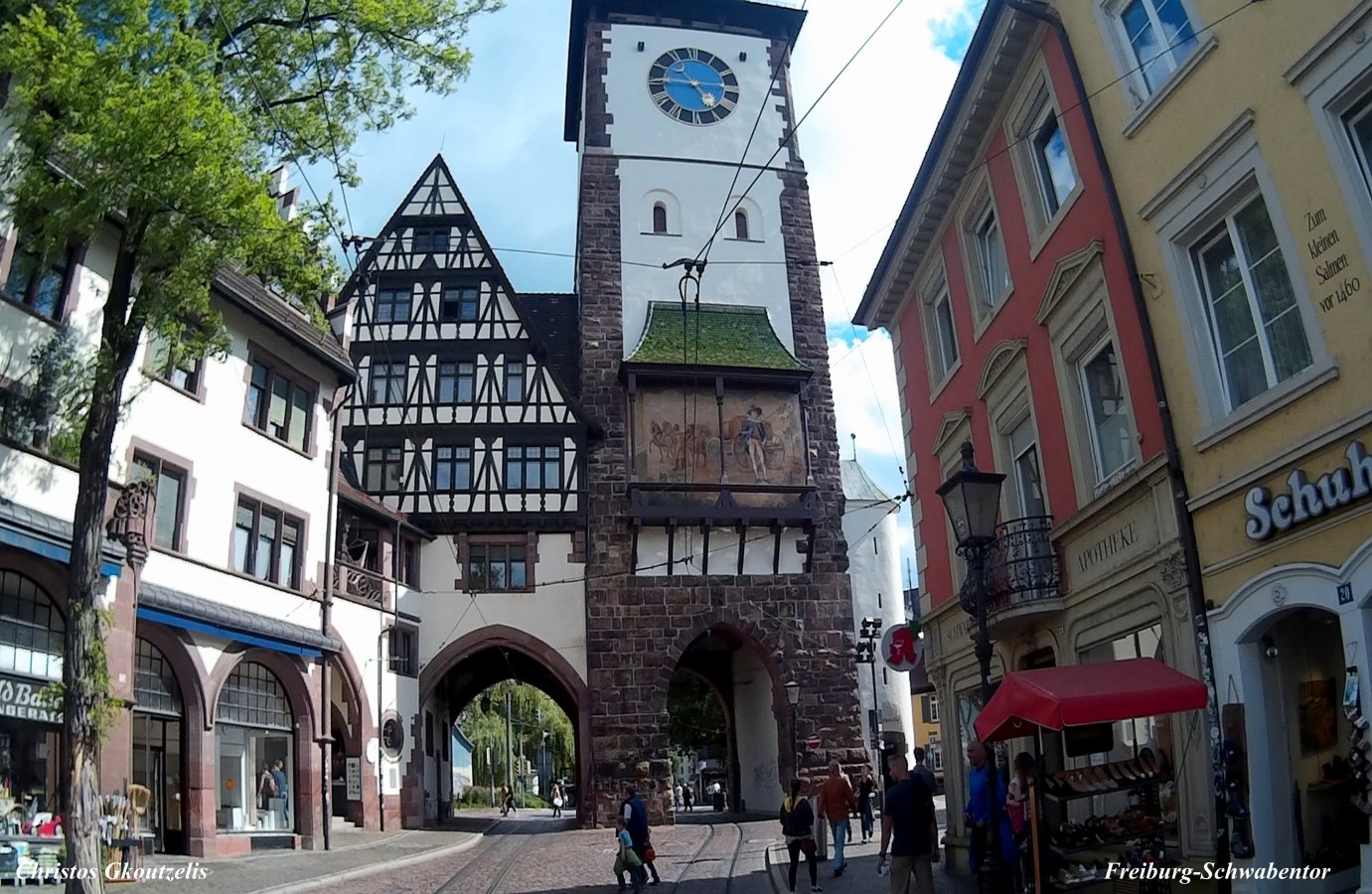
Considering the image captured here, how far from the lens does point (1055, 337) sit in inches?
474

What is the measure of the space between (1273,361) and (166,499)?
16341 millimetres

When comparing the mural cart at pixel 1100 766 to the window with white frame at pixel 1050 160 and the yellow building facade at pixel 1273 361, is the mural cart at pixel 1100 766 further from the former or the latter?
the window with white frame at pixel 1050 160

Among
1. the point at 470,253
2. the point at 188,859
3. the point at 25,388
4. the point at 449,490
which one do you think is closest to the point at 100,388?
the point at 25,388

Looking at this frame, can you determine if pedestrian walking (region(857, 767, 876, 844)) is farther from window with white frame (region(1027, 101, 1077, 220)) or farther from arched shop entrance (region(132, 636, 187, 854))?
window with white frame (region(1027, 101, 1077, 220))

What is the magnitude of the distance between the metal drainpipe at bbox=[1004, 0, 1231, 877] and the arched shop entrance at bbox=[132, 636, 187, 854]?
15.2 metres

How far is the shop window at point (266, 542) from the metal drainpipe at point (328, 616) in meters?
1.00

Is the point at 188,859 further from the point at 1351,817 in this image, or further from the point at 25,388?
the point at 1351,817

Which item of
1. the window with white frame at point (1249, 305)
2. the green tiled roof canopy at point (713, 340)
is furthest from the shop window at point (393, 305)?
the window with white frame at point (1249, 305)

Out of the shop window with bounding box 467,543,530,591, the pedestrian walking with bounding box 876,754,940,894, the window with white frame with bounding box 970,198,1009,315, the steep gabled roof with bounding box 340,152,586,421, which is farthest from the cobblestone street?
the steep gabled roof with bounding box 340,152,586,421

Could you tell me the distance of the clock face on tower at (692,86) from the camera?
34.7m

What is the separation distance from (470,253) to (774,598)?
494 inches

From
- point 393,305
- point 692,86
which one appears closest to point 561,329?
point 393,305

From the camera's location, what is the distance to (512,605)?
28953 millimetres

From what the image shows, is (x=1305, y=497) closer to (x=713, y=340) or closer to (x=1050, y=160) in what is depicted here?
(x=1050, y=160)
